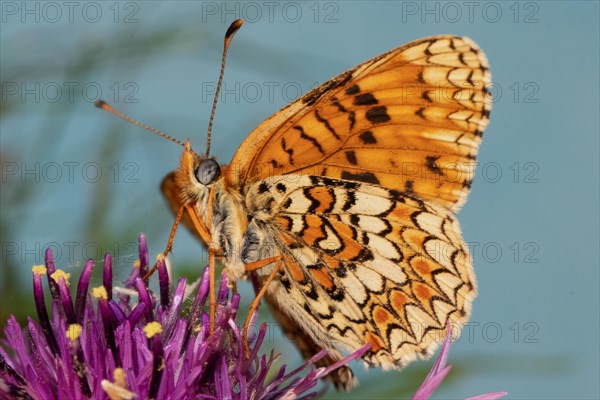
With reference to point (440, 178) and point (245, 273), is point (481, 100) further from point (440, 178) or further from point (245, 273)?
point (245, 273)

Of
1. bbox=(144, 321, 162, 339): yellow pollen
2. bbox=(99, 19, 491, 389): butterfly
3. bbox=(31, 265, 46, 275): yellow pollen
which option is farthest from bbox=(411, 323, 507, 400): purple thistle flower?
bbox=(31, 265, 46, 275): yellow pollen

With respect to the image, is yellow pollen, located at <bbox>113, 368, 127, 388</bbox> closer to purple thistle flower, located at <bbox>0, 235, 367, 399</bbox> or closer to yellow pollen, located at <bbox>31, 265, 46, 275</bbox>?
purple thistle flower, located at <bbox>0, 235, 367, 399</bbox>

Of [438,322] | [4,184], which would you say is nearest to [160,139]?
[4,184]

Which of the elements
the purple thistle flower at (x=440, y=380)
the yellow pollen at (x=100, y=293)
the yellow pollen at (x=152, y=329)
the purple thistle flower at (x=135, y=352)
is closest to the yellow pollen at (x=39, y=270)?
the purple thistle flower at (x=135, y=352)

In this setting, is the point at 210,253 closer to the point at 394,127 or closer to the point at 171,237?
the point at 171,237

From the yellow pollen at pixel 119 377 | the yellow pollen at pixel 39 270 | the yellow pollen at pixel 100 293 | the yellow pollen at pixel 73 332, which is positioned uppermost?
the yellow pollen at pixel 39 270

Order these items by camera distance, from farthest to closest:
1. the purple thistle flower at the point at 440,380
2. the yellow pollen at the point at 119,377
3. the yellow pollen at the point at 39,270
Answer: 1. the yellow pollen at the point at 39,270
2. the purple thistle flower at the point at 440,380
3. the yellow pollen at the point at 119,377

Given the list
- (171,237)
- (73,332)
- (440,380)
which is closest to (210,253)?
(171,237)

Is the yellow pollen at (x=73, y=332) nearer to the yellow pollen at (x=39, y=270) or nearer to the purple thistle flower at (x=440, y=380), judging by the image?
the yellow pollen at (x=39, y=270)
